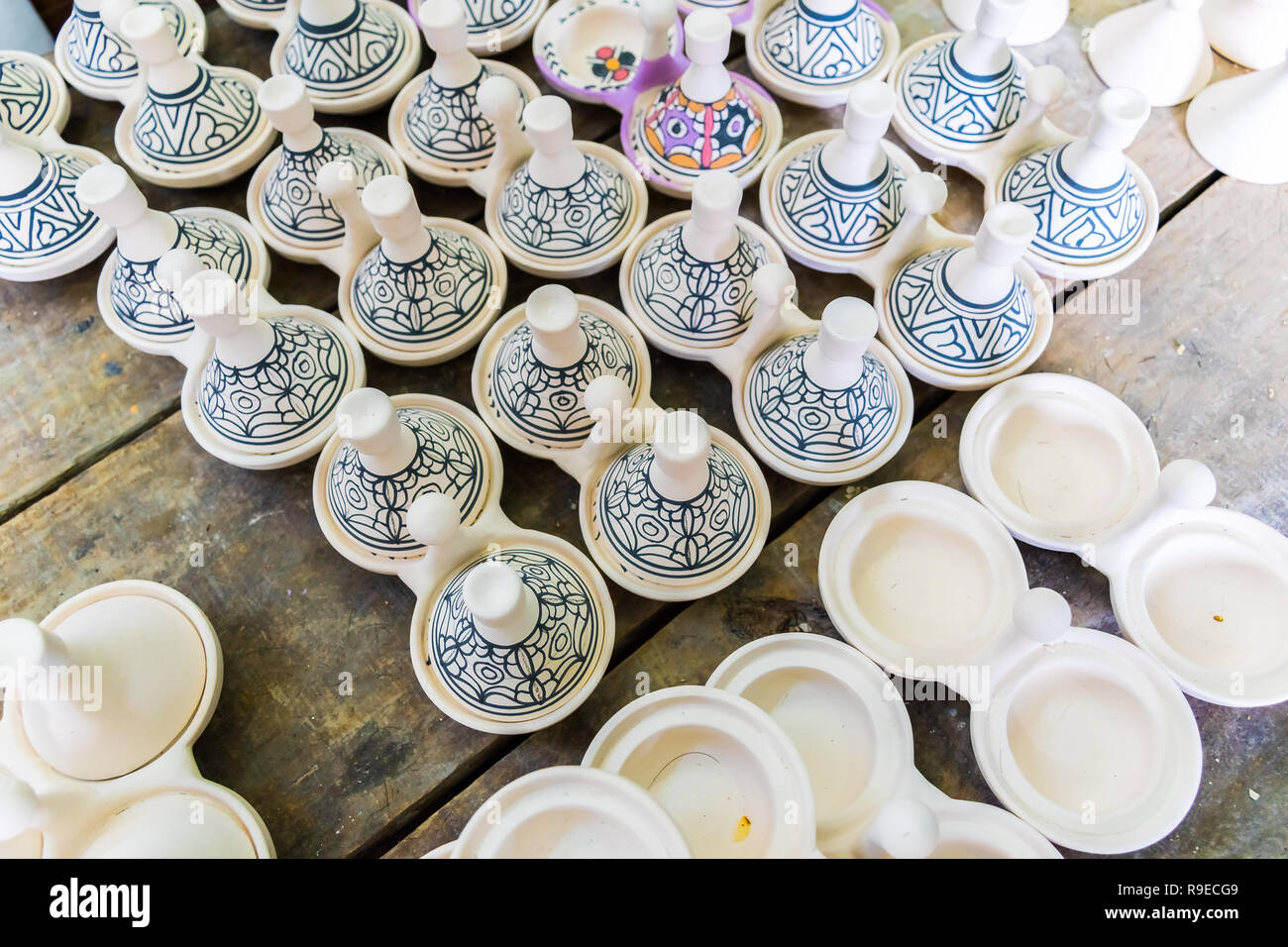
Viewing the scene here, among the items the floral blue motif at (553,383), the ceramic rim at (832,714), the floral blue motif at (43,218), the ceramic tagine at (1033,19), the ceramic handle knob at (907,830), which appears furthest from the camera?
the ceramic tagine at (1033,19)

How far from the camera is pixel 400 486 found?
2.72ft

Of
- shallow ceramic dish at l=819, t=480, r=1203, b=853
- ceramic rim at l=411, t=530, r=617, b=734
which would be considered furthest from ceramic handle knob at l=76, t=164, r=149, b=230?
shallow ceramic dish at l=819, t=480, r=1203, b=853

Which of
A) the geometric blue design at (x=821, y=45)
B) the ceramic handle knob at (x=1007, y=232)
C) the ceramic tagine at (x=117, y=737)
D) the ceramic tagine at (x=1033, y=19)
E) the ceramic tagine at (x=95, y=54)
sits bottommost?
the ceramic tagine at (x=117, y=737)

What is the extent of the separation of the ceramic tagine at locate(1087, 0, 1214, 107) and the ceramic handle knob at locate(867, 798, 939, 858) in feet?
2.75

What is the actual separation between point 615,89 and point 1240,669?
0.86m

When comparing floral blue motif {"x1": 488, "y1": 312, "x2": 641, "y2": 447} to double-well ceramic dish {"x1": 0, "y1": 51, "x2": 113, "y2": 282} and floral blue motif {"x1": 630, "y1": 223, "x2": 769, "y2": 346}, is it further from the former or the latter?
double-well ceramic dish {"x1": 0, "y1": 51, "x2": 113, "y2": 282}

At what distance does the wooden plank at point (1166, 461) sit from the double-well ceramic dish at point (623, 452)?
54mm

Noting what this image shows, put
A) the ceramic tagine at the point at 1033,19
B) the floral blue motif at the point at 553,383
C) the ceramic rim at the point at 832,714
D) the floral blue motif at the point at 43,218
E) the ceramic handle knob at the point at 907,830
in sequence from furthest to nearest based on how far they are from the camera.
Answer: the ceramic tagine at the point at 1033,19 → the floral blue motif at the point at 43,218 → the floral blue motif at the point at 553,383 → the ceramic rim at the point at 832,714 → the ceramic handle knob at the point at 907,830

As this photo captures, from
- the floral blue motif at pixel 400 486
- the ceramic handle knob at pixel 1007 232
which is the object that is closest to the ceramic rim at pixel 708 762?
the floral blue motif at pixel 400 486

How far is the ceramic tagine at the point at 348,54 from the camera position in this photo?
101 centimetres

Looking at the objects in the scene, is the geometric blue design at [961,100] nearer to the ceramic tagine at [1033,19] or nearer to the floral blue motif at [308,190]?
the ceramic tagine at [1033,19]

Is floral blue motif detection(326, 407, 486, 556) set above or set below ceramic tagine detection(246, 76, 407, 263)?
below

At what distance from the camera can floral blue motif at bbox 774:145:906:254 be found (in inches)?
36.6

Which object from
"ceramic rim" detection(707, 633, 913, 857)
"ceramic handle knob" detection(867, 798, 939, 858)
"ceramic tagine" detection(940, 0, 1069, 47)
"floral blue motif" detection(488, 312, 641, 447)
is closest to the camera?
"ceramic handle knob" detection(867, 798, 939, 858)
